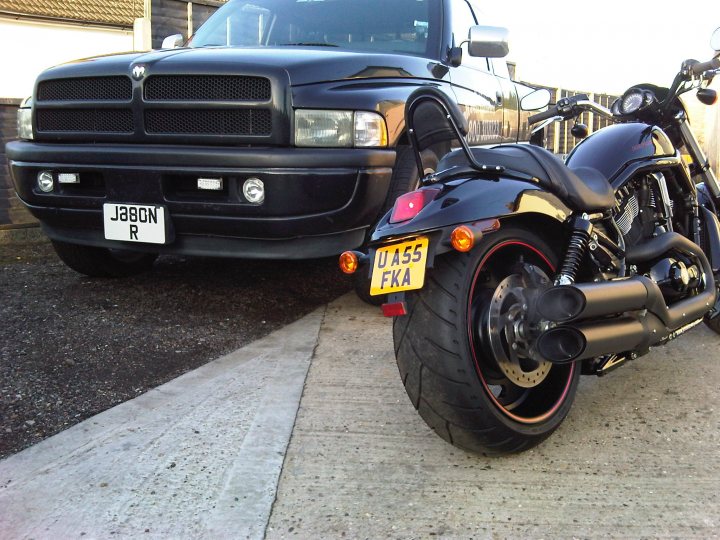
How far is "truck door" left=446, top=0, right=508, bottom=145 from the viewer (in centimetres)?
489

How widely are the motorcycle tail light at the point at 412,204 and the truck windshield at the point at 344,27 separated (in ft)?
7.55

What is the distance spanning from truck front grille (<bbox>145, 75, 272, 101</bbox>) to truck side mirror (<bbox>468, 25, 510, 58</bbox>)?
1370 millimetres

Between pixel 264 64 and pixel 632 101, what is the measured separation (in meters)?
1.78

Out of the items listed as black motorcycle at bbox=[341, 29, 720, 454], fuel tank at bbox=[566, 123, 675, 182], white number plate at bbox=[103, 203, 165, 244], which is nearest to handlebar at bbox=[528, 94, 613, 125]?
fuel tank at bbox=[566, 123, 675, 182]

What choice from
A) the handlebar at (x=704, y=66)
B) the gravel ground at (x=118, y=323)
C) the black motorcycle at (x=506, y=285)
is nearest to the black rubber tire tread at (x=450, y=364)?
the black motorcycle at (x=506, y=285)

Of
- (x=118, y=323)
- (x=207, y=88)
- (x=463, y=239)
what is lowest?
(x=118, y=323)

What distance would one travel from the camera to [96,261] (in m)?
4.79

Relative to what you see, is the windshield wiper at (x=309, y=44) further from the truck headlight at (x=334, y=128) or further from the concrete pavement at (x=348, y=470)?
the concrete pavement at (x=348, y=470)

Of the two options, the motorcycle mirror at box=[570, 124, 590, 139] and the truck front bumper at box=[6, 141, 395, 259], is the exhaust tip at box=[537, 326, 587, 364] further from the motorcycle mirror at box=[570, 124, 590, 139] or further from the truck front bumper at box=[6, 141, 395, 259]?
the truck front bumper at box=[6, 141, 395, 259]

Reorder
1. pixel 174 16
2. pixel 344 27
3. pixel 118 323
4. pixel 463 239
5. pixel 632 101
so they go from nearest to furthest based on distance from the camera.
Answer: pixel 463 239, pixel 632 101, pixel 118 323, pixel 344 27, pixel 174 16

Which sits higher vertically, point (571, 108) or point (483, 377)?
point (571, 108)

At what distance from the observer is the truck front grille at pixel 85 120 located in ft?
13.2

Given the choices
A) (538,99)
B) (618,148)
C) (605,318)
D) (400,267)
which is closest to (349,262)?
(400,267)

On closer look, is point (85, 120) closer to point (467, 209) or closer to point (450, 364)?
point (467, 209)
